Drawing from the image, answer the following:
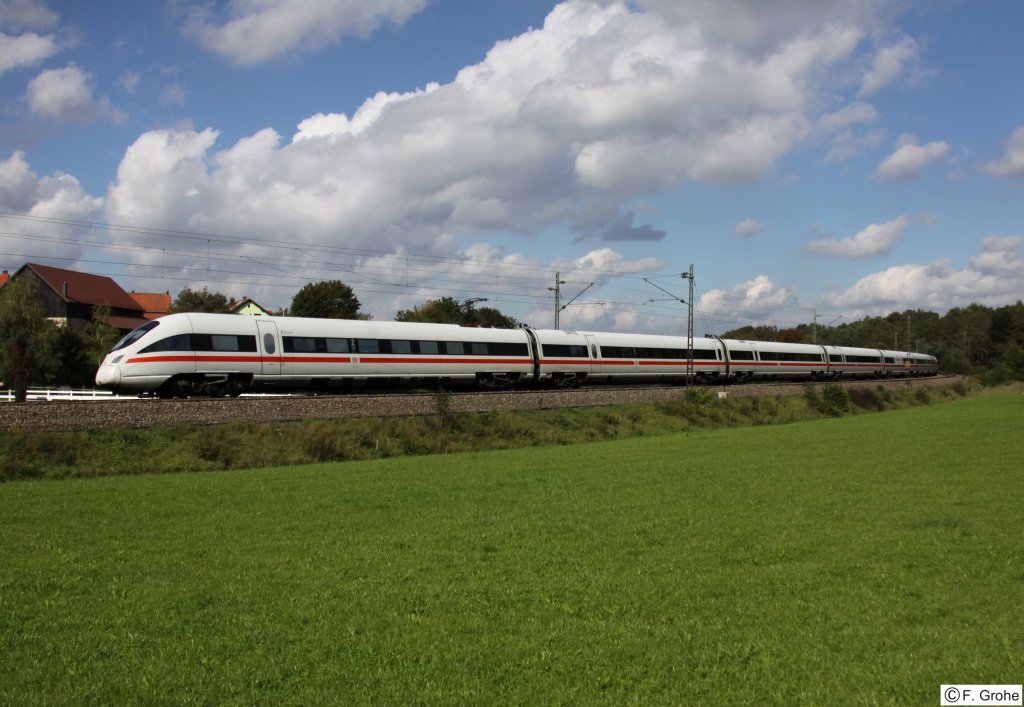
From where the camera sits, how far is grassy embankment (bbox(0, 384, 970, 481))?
2100 cm

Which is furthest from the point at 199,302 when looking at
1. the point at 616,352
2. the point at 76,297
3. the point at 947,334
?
the point at 947,334

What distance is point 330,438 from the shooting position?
85.7 feet

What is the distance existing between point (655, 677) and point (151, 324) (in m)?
23.4

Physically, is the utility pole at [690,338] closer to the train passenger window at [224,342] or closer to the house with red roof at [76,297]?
the train passenger window at [224,342]

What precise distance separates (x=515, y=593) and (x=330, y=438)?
1839 cm

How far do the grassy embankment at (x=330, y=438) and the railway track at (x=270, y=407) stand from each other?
36cm

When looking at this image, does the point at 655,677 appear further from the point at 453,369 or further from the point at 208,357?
the point at 453,369

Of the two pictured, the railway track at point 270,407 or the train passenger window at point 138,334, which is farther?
the train passenger window at point 138,334

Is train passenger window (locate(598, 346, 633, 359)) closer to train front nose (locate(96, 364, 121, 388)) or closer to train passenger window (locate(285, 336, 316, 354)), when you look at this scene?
train passenger window (locate(285, 336, 316, 354))

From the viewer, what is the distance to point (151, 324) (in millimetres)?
25484

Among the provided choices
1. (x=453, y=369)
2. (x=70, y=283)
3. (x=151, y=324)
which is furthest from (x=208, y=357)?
(x=70, y=283)

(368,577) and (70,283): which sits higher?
(70,283)

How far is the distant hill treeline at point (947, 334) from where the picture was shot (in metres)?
123

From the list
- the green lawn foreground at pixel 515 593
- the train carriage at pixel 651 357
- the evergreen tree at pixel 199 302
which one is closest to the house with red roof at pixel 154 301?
the evergreen tree at pixel 199 302
